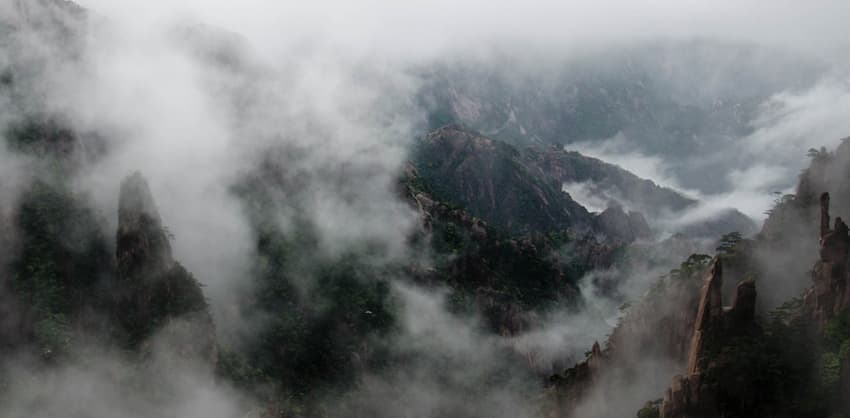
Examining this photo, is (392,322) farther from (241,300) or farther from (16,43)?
(16,43)

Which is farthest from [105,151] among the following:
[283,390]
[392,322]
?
[392,322]

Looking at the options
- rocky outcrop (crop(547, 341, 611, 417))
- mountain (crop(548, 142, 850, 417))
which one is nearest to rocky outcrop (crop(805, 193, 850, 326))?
mountain (crop(548, 142, 850, 417))

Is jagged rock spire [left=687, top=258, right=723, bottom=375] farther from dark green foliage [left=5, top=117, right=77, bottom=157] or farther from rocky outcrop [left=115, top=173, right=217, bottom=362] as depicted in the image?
dark green foliage [left=5, top=117, right=77, bottom=157]

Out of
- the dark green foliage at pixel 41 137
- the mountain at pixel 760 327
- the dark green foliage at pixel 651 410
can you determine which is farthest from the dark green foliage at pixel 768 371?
the dark green foliage at pixel 41 137

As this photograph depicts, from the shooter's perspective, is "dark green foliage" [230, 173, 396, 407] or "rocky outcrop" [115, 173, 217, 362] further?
"dark green foliage" [230, 173, 396, 407]

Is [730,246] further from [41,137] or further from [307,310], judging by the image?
[41,137]

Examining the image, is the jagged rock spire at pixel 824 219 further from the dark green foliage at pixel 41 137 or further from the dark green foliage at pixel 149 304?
the dark green foliage at pixel 41 137

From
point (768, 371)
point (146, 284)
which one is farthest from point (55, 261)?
point (768, 371)
